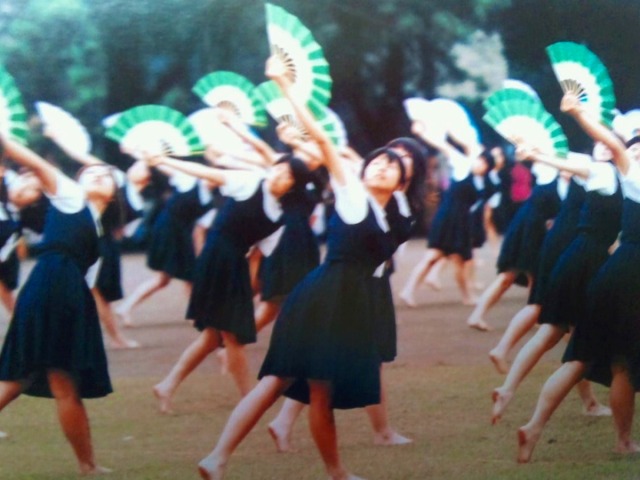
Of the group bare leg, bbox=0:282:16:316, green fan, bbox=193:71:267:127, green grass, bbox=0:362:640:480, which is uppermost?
green fan, bbox=193:71:267:127

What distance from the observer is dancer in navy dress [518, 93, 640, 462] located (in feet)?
18.9

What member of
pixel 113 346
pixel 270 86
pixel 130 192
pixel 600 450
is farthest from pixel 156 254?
pixel 600 450

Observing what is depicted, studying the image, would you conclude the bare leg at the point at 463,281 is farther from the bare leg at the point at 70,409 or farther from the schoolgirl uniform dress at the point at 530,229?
the bare leg at the point at 70,409

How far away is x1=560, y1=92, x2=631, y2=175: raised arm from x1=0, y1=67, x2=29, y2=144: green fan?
7.88 ft

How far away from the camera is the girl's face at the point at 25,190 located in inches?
256

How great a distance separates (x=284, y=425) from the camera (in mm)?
6180

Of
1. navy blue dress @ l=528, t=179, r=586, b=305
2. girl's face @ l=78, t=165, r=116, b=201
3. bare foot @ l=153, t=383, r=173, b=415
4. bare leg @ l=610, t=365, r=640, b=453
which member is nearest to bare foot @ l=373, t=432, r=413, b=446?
bare leg @ l=610, t=365, r=640, b=453

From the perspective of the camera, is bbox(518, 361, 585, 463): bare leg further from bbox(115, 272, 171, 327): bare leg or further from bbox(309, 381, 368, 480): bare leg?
bbox(115, 272, 171, 327): bare leg

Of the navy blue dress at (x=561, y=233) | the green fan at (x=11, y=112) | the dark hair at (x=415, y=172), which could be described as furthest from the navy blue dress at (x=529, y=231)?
the green fan at (x=11, y=112)

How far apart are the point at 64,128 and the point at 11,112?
31.1 inches

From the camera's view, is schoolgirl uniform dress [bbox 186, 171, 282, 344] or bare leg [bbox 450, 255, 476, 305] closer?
schoolgirl uniform dress [bbox 186, 171, 282, 344]

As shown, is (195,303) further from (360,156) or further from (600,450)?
(600,450)

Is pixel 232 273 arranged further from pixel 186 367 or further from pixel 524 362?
pixel 524 362

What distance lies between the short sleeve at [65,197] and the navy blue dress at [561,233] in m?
2.50
